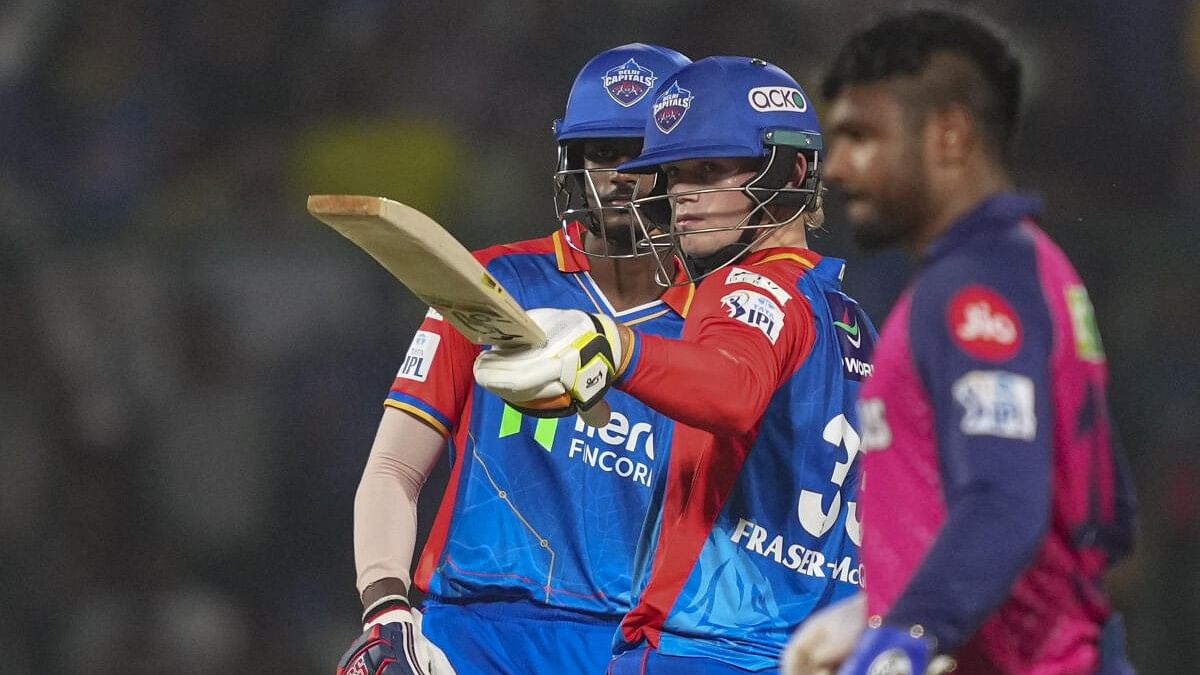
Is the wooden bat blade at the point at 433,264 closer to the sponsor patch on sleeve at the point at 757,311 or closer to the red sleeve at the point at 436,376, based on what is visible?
the sponsor patch on sleeve at the point at 757,311

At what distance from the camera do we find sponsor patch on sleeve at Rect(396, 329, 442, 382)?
3015mm

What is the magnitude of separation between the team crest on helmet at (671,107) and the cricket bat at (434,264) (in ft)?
2.40

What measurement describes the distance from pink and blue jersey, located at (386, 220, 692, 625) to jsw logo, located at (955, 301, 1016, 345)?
1417 millimetres

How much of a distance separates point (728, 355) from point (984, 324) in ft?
2.06

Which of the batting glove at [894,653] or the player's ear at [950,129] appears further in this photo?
the player's ear at [950,129]

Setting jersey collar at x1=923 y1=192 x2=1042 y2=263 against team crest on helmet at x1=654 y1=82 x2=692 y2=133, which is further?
team crest on helmet at x1=654 y1=82 x2=692 y2=133

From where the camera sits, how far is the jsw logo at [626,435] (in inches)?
118

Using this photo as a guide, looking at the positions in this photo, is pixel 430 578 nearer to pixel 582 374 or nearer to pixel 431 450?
pixel 431 450

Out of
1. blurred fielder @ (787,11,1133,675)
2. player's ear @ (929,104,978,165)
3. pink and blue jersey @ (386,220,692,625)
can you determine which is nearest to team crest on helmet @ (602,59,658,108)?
pink and blue jersey @ (386,220,692,625)

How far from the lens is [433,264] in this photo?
→ 2002mm

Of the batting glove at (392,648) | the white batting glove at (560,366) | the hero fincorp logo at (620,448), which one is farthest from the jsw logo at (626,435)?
the white batting glove at (560,366)

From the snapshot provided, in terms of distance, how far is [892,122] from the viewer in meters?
1.77

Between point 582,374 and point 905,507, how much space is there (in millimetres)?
486

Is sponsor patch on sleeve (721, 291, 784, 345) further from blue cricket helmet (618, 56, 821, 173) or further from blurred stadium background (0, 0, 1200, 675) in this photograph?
blurred stadium background (0, 0, 1200, 675)
